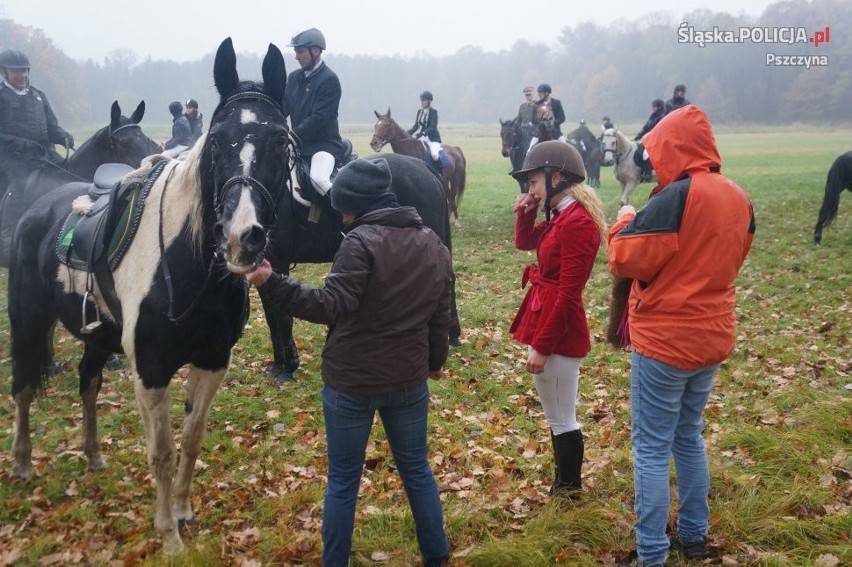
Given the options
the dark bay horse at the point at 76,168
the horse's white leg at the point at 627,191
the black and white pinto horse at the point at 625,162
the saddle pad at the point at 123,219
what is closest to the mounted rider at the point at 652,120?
the black and white pinto horse at the point at 625,162

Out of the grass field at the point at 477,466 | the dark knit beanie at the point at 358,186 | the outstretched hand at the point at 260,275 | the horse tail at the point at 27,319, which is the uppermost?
→ the dark knit beanie at the point at 358,186

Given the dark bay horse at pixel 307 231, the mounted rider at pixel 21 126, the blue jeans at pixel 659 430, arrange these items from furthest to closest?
A: the mounted rider at pixel 21 126, the dark bay horse at pixel 307 231, the blue jeans at pixel 659 430

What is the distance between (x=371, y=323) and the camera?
9.73ft

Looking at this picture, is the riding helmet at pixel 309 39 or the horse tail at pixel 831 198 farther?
the horse tail at pixel 831 198

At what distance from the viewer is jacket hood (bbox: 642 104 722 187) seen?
3014mm

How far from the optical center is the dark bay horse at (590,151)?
2651 cm

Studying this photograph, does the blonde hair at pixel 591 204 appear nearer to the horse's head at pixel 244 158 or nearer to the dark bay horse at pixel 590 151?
the horse's head at pixel 244 158

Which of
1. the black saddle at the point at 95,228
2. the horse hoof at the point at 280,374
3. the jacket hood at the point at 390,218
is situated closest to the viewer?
the jacket hood at the point at 390,218

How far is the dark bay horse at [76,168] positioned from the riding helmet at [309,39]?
2279 mm

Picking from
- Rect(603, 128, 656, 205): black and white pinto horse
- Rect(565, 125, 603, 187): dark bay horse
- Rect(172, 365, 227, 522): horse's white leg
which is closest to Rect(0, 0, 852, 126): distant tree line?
Rect(565, 125, 603, 187): dark bay horse

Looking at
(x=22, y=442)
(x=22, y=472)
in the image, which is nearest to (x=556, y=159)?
(x=22, y=442)

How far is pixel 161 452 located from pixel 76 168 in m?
4.99

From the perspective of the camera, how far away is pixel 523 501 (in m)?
4.29

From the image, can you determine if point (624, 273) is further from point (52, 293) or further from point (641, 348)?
point (52, 293)
